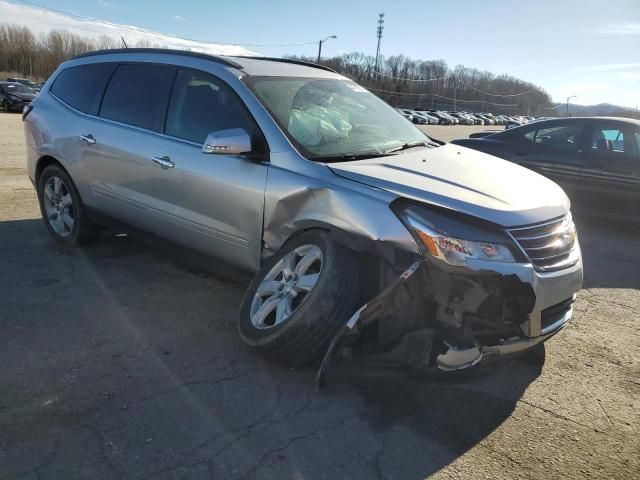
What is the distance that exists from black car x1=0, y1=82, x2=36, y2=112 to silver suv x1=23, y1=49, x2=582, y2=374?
2610 centimetres

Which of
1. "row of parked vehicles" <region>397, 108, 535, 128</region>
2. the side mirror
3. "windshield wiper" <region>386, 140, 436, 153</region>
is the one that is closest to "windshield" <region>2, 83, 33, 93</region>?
the side mirror

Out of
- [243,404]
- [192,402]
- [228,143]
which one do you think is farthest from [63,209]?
[243,404]

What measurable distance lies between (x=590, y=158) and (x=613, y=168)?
13.2 inches

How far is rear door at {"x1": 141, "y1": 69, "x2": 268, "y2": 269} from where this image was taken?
3502mm

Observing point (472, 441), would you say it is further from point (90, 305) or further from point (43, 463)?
point (90, 305)

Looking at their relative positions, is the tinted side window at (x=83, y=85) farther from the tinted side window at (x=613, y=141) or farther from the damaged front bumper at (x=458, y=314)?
the tinted side window at (x=613, y=141)

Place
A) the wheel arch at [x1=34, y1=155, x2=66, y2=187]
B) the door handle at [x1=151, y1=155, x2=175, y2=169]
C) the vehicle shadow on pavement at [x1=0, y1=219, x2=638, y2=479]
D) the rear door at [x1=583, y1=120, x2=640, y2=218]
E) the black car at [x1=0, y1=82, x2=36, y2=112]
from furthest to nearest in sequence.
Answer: the black car at [x1=0, y1=82, x2=36, y2=112] < the rear door at [x1=583, y1=120, x2=640, y2=218] < the wheel arch at [x1=34, y1=155, x2=66, y2=187] < the door handle at [x1=151, y1=155, x2=175, y2=169] < the vehicle shadow on pavement at [x1=0, y1=219, x2=638, y2=479]

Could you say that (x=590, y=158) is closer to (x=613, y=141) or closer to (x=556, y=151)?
(x=613, y=141)

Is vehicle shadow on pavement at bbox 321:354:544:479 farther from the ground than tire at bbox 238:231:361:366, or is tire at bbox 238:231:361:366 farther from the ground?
tire at bbox 238:231:361:366

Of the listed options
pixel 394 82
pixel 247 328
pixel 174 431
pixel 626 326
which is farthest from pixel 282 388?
pixel 394 82

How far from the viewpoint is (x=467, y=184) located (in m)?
3.06

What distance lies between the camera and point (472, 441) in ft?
8.58

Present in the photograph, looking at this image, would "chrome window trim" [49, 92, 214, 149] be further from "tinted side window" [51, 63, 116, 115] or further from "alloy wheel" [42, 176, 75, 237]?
"alloy wheel" [42, 176, 75, 237]

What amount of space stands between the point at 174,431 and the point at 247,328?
81 cm
